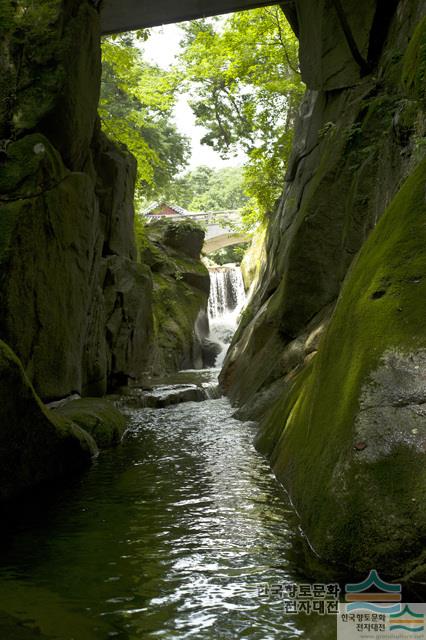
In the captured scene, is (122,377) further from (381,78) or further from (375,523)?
(375,523)

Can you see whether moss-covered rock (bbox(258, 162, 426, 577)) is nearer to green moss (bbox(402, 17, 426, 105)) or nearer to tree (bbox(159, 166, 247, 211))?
green moss (bbox(402, 17, 426, 105))

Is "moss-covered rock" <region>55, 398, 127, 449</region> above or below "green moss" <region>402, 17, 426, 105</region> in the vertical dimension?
below

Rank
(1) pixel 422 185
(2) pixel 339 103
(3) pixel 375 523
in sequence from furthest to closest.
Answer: (2) pixel 339 103 < (1) pixel 422 185 < (3) pixel 375 523

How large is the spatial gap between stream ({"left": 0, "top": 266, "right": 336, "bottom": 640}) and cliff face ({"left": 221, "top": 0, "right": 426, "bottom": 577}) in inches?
17.4

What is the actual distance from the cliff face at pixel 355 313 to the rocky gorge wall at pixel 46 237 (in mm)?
2676

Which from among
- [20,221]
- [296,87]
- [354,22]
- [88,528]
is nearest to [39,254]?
[20,221]

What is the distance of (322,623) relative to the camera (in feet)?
10.0

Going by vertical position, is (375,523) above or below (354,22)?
below

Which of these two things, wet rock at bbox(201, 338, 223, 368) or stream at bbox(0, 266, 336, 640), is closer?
stream at bbox(0, 266, 336, 640)

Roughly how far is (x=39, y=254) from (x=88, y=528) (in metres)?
4.94

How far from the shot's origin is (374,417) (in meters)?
3.72

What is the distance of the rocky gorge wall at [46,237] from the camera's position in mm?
5828

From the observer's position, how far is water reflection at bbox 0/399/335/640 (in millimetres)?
3084

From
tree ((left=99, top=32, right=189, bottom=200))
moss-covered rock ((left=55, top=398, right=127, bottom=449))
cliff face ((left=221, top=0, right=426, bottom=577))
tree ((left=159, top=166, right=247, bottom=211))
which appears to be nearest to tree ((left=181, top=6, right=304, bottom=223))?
tree ((left=99, top=32, right=189, bottom=200))
